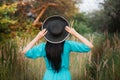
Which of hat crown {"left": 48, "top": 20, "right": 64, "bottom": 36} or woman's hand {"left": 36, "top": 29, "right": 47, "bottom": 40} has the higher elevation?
hat crown {"left": 48, "top": 20, "right": 64, "bottom": 36}

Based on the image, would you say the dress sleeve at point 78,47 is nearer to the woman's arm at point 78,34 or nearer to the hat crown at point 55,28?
the woman's arm at point 78,34

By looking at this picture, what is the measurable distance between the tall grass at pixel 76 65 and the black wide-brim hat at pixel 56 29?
6.01 feet

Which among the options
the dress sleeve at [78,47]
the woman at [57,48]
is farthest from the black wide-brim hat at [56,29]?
the dress sleeve at [78,47]

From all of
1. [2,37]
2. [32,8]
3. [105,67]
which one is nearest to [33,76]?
[105,67]

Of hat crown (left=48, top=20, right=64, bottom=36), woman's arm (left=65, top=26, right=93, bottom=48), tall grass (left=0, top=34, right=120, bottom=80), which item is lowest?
tall grass (left=0, top=34, right=120, bottom=80)

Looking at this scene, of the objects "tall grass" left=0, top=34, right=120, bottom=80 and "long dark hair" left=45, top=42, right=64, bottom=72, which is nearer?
"long dark hair" left=45, top=42, right=64, bottom=72

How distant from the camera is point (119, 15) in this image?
43.7ft

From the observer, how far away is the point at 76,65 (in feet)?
25.8

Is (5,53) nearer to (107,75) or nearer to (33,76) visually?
(33,76)

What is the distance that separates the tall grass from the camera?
6.93m

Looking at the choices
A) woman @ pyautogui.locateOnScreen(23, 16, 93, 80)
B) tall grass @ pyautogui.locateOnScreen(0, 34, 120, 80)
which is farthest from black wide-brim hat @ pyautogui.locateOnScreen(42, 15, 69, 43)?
tall grass @ pyautogui.locateOnScreen(0, 34, 120, 80)

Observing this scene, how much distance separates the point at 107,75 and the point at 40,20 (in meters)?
13.7

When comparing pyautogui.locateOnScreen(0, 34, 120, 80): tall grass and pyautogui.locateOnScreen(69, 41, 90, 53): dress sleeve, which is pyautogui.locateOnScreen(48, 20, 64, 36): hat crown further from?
pyautogui.locateOnScreen(0, 34, 120, 80): tall grass

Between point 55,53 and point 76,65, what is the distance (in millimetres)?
2928
